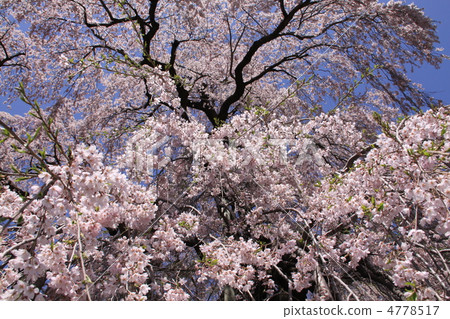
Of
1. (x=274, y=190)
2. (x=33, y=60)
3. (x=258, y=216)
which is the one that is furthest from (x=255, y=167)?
(x=33, y=60)

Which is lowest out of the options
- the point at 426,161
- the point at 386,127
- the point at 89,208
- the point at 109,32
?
the point at 89,208

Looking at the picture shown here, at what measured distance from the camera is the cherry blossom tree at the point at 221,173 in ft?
5.22

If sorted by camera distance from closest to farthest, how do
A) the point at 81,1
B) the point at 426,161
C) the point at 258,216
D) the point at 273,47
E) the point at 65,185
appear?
the point at 65,185, the point at 426,161, the point at 258,216, the point at 81,1, the point at 273,47

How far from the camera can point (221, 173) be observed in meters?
3.52

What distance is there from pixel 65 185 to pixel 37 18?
7.13 meters

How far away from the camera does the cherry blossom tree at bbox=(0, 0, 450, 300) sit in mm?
1590

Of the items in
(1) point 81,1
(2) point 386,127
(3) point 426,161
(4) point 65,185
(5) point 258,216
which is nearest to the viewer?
(4) point 65,185

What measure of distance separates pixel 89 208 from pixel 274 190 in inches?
91.4

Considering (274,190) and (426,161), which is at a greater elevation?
(274,190)

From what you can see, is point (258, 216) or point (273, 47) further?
point (273, 47)

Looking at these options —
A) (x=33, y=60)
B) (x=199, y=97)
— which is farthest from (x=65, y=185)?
(x=33, y=60)

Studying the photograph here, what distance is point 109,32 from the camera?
23.5 feet

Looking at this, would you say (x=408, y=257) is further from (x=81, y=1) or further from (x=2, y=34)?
(x=2, y=34)

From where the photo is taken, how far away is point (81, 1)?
6375 millimetres
